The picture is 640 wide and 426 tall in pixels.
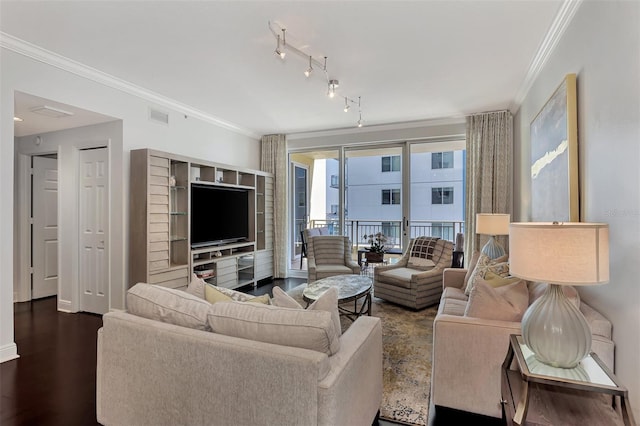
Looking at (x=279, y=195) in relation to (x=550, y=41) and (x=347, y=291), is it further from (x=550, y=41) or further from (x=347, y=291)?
(x=550, y=41)

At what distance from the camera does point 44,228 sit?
477 centimetres

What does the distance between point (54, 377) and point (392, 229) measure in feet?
15.6

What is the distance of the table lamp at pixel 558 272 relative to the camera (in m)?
1.34

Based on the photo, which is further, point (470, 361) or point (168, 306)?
point (470, 361)

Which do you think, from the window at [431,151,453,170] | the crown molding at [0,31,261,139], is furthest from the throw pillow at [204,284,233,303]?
the window at [431,151,453,170]

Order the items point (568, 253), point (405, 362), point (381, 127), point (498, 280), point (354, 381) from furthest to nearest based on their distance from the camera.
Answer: point (381, 127) < point (405, 362) < point (498, 280) < point (354, 381) < point (568, 253)

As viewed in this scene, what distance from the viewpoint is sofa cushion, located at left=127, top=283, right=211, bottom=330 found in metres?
1.65

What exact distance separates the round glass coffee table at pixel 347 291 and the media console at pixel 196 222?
1.65 m

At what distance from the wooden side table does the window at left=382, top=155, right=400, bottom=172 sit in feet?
14.0

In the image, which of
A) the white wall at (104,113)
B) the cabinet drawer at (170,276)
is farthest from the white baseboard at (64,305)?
the cabinet drawer at (170,276)

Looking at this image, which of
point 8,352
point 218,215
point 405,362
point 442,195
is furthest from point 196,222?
point 442,195

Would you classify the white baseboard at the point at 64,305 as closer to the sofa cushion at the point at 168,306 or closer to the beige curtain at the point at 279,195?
the beige curtain at the point at 279,195

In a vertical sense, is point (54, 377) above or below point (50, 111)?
below

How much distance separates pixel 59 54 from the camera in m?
2.99
